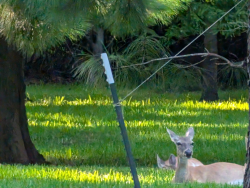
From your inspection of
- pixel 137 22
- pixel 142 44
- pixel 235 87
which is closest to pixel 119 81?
pixel 142 44

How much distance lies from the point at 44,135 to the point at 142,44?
3466 mm

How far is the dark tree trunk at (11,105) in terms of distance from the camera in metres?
7.59

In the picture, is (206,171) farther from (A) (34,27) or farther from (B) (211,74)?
(B) (211,74)

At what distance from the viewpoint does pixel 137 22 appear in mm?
5305

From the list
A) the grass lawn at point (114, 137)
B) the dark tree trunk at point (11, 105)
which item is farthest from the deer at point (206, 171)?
the dark tree trunk at point (11, 105)

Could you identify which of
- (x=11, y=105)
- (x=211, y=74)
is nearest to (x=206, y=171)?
(x=11, y=105)

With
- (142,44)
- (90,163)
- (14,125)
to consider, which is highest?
(142,44)

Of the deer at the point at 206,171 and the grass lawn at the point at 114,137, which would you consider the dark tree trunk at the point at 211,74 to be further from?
the deer at the point at 206,171

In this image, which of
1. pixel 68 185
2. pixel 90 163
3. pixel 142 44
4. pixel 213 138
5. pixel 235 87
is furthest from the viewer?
pixel 235 87

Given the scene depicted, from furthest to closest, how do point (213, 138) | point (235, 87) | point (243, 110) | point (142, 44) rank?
point (235, 87) < point (243, 110) < point (213, 138) < point (142, 44)

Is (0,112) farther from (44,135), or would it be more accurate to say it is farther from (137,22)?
(137,22)

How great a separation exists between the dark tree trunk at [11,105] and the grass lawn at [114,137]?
68 centimetres

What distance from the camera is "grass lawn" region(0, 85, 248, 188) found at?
19.6 feet

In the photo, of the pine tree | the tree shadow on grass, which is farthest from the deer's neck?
the tree shadow on grass
